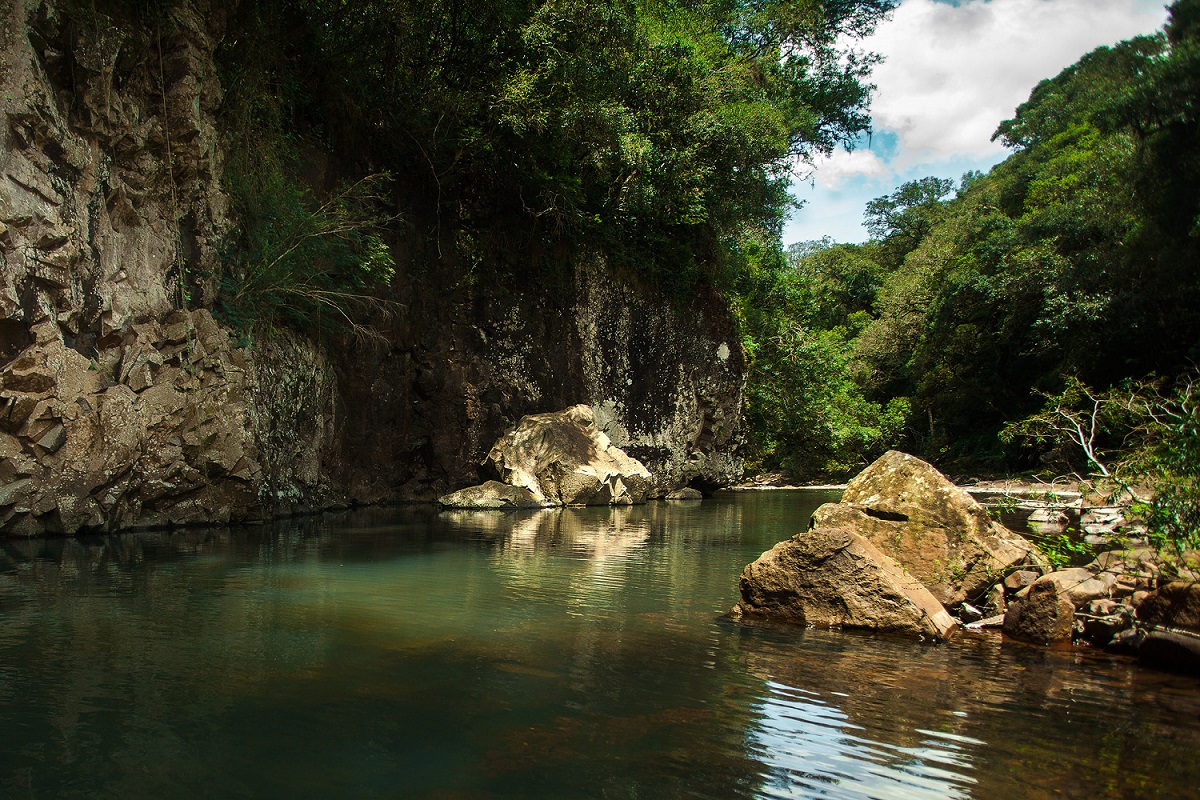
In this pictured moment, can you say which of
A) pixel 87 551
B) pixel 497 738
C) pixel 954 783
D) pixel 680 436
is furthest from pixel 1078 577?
pixel 680 436

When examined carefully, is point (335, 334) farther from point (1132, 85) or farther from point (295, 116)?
point (1132, 85)

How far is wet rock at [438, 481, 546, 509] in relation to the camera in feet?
63.1

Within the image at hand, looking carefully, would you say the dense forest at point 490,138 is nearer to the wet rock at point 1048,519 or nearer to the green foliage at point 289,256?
the green foliage at point 289,256

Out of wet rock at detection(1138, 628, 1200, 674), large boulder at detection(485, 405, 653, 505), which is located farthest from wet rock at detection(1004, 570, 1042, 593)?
large boulder at detection(485, 405, 653, 505)

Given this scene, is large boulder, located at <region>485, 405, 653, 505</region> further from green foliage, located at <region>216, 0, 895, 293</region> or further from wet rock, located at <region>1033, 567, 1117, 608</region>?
wet rock, located at <region>1033, 567, 1117, 608</region>

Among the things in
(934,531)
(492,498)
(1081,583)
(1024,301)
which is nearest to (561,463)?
(492,498)

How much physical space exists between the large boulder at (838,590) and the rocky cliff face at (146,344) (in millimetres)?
9033

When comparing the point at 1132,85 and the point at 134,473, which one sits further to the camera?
the point at 1132,85

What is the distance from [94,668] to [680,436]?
23.4 meters

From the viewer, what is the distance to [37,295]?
10375 millimetres

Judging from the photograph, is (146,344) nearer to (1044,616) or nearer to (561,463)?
(561,463)

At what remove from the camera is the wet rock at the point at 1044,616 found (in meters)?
6.52

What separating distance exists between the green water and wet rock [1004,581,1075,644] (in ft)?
0.85

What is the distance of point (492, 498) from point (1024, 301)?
74.1 feet
